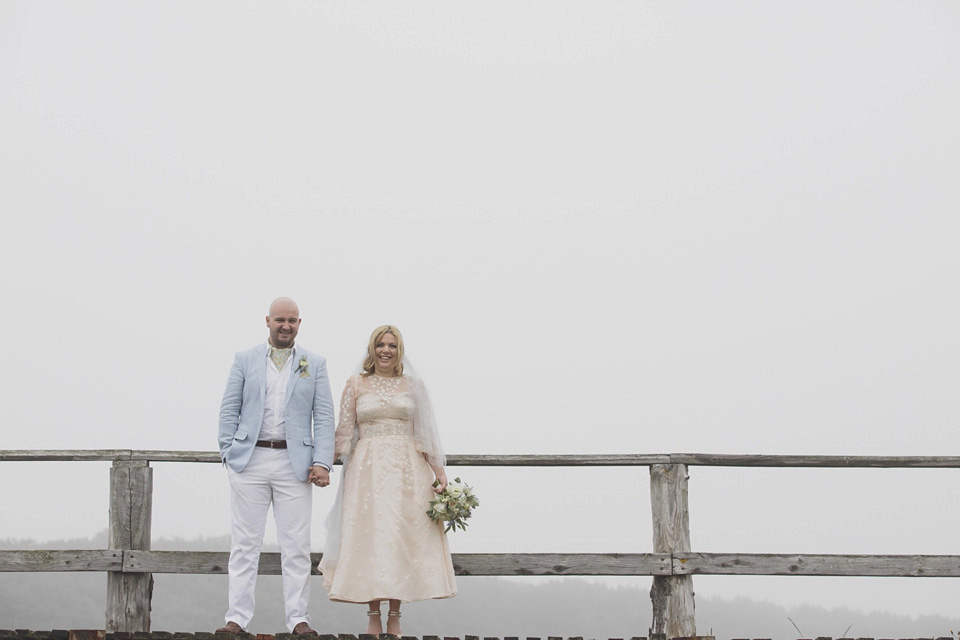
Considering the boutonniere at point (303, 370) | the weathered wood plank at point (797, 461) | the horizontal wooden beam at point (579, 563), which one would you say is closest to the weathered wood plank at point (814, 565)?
the horizontal wooden beam at point (579, 563)

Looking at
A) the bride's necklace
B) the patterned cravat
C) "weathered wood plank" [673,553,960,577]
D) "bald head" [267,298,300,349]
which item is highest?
"bald head" [267,298,300,349]

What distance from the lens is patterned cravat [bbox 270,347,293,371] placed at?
5746 mm

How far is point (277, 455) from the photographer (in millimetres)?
5598

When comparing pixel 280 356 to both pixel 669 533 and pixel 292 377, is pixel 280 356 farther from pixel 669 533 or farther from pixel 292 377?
pixel 669 533

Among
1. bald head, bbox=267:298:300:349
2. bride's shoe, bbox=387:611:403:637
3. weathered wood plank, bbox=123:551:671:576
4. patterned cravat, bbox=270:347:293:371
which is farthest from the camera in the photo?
weathered wood plank, bbox=123:551:671:576

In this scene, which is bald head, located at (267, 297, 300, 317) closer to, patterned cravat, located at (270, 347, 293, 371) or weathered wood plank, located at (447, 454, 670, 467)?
patterned cravat, located at (270, 347, 293, 371)

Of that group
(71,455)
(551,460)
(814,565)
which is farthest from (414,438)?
(814,565)

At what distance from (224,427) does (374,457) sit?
2.91 ft

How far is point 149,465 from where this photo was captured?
6.18m

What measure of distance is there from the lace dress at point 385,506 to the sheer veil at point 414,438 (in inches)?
0.8

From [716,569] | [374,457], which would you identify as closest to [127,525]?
[374,457]

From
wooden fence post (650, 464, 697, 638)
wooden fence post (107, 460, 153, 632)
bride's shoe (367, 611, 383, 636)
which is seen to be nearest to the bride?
bride's shoe (367, 611, 383, 636)

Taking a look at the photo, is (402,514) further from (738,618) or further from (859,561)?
(738,618)

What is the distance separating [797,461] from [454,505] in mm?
2261
